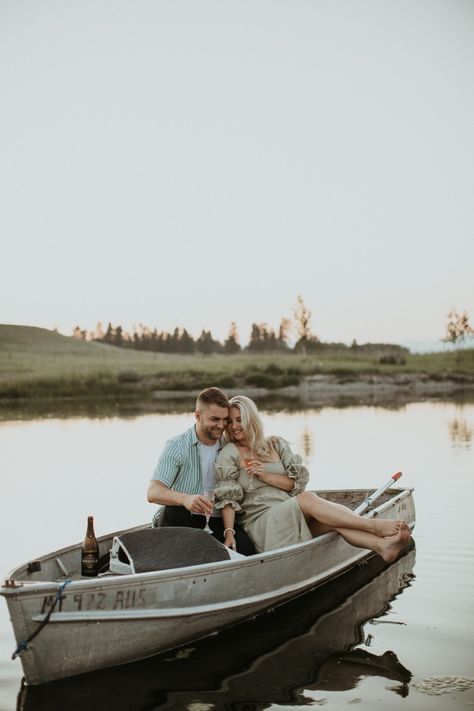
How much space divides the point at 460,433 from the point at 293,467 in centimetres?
1612

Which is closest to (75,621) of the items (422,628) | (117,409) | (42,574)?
(42,574)

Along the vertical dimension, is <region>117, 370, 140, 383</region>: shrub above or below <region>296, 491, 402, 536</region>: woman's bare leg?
above

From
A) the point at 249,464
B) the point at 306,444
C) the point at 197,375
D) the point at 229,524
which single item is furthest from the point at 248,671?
the point at 197,375

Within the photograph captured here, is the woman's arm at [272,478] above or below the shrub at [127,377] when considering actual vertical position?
below

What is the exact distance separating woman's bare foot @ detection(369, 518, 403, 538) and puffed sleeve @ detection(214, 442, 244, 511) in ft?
3.76

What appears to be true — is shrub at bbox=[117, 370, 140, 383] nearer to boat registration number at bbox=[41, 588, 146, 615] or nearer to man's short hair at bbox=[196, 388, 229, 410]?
man's short hair at bbox=[196, 388, 229, 410]

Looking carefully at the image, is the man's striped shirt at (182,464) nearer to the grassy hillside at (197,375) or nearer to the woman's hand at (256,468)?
the woman's hand at (256,468)

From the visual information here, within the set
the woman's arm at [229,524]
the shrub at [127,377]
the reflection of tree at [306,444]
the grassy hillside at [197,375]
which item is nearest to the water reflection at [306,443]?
the reflection of tree at [306,444]

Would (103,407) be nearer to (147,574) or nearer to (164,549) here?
(164,549)

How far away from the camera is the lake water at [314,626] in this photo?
5.58 metres

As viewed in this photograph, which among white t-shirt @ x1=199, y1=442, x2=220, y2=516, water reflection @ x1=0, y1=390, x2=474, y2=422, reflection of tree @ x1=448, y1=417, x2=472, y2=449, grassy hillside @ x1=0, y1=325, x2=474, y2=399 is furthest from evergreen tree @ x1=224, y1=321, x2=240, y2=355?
white t-shirt @ x1=199, y1=442, x2=220, y2=516

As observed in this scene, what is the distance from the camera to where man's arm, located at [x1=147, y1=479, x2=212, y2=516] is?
263 inches

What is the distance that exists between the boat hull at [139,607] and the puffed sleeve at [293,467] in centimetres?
50

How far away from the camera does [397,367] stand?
59.6 metres
